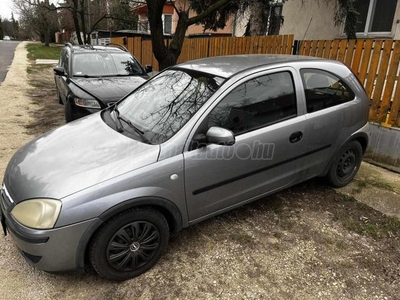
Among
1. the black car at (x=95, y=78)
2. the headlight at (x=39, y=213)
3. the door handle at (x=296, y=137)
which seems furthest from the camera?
the black car at (x=95, y=78)

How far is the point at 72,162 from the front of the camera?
2.40m

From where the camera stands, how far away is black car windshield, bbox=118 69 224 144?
2.64m

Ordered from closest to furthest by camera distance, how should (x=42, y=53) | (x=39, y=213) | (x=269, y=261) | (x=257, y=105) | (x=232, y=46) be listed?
(x=39, y=213), (x=269, y=261), (x=257, y=105), (x=232, y=46), (x=42, y=53)

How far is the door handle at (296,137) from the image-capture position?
3.03m

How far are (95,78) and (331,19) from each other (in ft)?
22.6

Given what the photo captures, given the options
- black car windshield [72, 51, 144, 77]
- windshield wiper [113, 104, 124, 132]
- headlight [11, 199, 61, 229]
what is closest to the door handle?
windshield wiper [113, 104, 124, 132]

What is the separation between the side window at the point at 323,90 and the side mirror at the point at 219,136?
3.85ft

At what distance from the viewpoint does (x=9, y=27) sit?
80.8 meters

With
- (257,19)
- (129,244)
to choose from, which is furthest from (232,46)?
(129,244)

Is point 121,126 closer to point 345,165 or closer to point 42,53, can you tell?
point 345,165

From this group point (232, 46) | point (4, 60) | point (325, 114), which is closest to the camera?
point (325, 114)

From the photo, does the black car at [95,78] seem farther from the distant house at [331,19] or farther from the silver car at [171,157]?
the distant house at [331,19]

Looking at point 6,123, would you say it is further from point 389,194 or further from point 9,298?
point 389,194

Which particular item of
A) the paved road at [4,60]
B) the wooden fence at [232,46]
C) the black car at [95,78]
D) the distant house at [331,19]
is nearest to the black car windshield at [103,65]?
the black car at [95,78]
